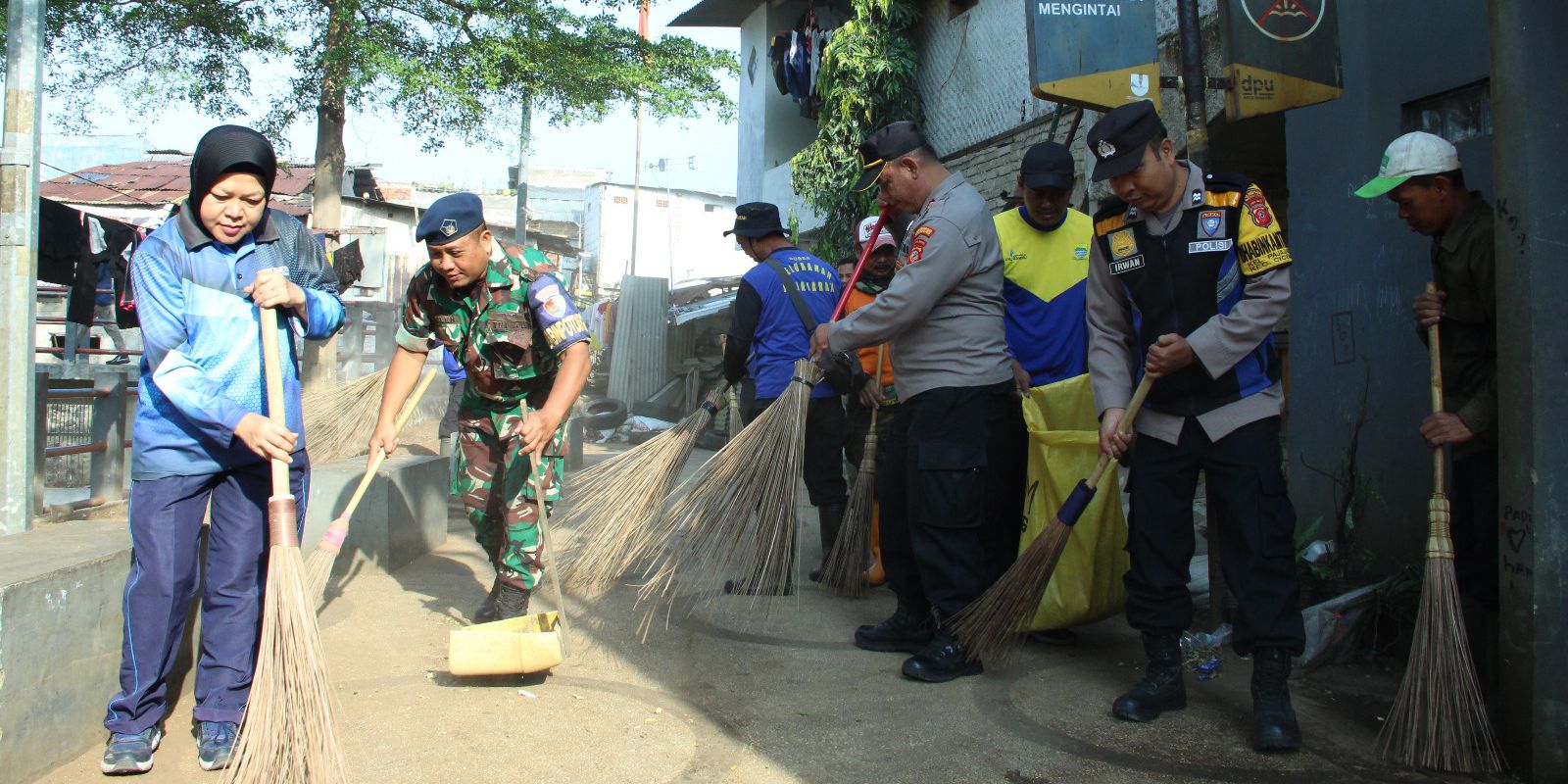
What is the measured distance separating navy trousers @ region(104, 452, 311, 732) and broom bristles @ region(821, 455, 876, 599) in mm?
2097

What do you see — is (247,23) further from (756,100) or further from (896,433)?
(896,433)

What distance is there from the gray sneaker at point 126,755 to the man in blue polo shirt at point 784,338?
253 cm

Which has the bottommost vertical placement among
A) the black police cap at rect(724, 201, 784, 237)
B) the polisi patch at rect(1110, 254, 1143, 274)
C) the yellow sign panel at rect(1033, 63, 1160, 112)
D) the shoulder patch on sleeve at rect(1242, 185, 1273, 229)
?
the polisi patch at rect(1110, 254, 1143, 274)

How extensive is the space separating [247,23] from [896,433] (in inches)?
366

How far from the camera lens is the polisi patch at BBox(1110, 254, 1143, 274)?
3.10m

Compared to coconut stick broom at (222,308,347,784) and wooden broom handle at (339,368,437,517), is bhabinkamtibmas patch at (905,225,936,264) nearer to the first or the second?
wooden broom handle at (339,368,437,517)

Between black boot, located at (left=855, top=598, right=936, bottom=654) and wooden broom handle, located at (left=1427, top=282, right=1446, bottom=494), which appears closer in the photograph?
wooden broom handle, located at (left=1427, top=282, right=1446, bottom=494)

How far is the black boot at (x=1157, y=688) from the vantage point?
121 inches

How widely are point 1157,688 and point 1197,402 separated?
80 centimetres

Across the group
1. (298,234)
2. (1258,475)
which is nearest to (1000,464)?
(1258,475)

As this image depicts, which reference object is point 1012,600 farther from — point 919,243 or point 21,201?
point 21,201

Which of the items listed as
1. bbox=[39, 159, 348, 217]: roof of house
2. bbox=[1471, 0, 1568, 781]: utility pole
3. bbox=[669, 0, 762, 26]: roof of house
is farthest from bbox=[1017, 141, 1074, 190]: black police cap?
bbox=[39, 159, 348, 217]: roof of house

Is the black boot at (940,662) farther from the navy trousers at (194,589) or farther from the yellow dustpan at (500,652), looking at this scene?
the navy trousers at (194,589)

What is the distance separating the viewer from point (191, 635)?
334 cm
